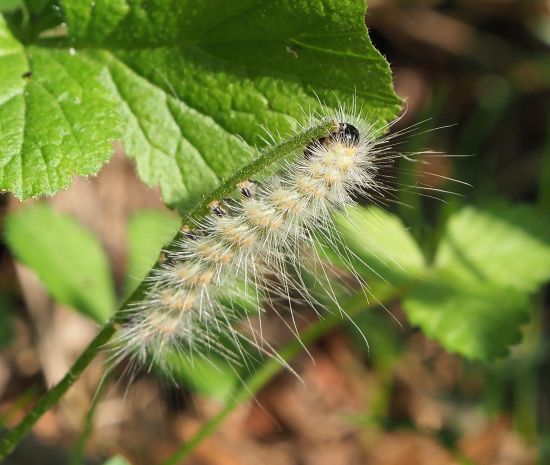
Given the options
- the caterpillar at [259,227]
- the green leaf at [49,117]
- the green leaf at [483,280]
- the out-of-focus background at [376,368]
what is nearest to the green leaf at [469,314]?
the green leaf at [483,280]

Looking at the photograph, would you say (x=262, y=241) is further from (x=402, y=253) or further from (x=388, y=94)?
(x=402, y=253)

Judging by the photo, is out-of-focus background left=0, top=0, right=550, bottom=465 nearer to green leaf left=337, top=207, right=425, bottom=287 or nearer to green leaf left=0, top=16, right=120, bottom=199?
green leaf left=337, top=207, right=425, bottom=287

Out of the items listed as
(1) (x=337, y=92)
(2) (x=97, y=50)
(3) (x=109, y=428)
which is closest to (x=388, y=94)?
(1) (x=337, y=92)

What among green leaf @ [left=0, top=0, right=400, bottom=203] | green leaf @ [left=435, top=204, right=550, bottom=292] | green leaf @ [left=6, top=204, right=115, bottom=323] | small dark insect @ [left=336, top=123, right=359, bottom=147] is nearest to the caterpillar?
small dark insect @ [left=336, top=123, right=359, bottom=147]

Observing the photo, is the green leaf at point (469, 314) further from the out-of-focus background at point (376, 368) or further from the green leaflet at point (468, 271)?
the out-of-focus background at point (376, 368)

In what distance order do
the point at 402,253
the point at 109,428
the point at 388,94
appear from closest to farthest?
the point at 388,94, the point at 402,253, the point at 109,428

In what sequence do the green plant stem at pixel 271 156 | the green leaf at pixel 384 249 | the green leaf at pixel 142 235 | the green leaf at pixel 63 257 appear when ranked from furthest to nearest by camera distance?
1. the green leaf at pixel 142 235
2. the green leaf at pixel 63 257
3. the green leaf at pixel 384 249
4. the green plant stem at pixel 271 156

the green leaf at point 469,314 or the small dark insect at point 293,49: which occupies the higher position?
the small dark insect at point 293,49

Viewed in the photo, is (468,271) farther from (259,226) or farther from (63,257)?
(63,257)
